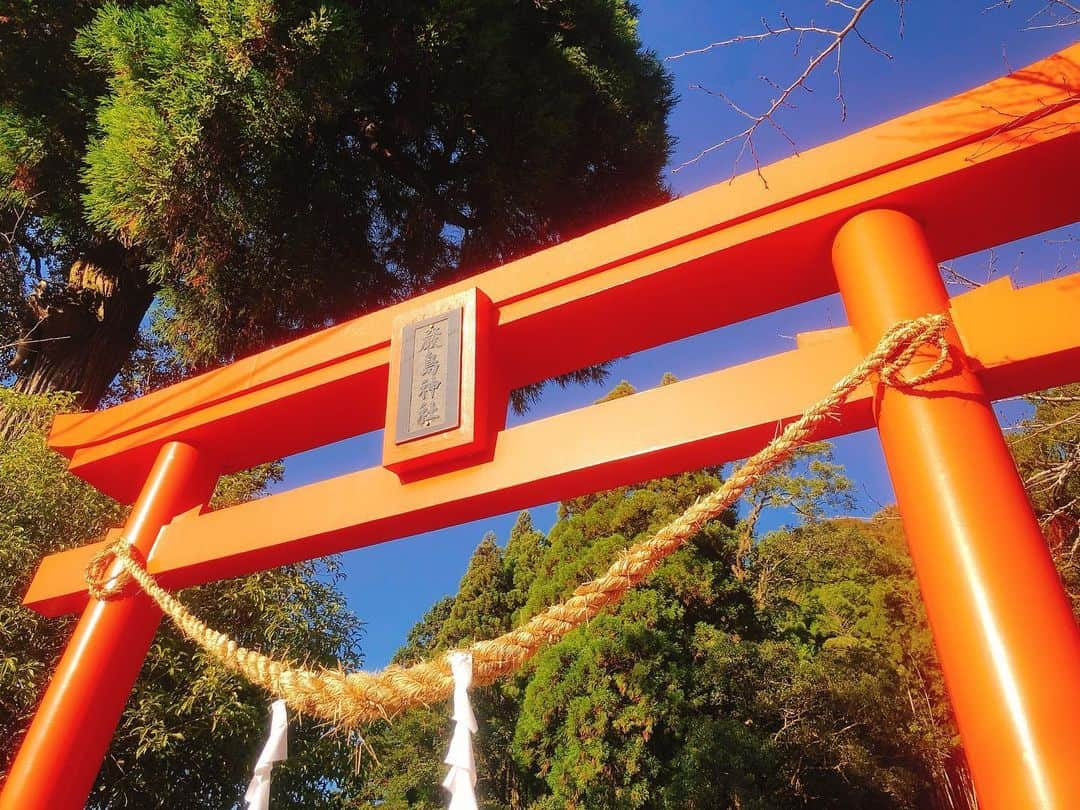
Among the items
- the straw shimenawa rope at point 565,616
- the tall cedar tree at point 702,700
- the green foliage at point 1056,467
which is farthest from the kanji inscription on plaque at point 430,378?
the tall cedar tree at point 702,700

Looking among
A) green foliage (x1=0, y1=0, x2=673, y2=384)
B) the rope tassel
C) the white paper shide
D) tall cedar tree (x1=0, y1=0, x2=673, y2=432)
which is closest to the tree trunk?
tall cedar tree (x1=0, y1=0, x2=673, y2=432)

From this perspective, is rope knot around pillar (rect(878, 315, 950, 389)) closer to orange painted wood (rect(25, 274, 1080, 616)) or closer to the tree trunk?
orange painted wood (rect(25, 274, 1080, 616))

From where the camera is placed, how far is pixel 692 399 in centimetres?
129

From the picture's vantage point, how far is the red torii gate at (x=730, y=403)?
2.92 ft

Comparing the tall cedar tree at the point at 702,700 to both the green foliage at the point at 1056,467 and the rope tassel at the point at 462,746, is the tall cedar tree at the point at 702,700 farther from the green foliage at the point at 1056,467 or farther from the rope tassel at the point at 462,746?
the rope tassel at the point at 462,746

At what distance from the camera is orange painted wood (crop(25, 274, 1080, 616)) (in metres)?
1.09

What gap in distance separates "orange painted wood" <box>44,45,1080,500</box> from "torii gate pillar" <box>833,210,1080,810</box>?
220 millimetres

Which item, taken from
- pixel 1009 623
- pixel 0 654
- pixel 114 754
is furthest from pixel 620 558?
pixel 114 754

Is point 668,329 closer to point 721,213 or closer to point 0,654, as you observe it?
point 721,213

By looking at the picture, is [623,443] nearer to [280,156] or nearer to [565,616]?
[565,616]

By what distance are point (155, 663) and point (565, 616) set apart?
3.33 meters

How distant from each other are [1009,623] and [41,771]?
1.89m

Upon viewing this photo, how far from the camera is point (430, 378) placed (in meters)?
1.52

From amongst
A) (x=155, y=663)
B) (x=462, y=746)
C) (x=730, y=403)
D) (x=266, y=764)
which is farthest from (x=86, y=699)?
(x=155, y=663)
